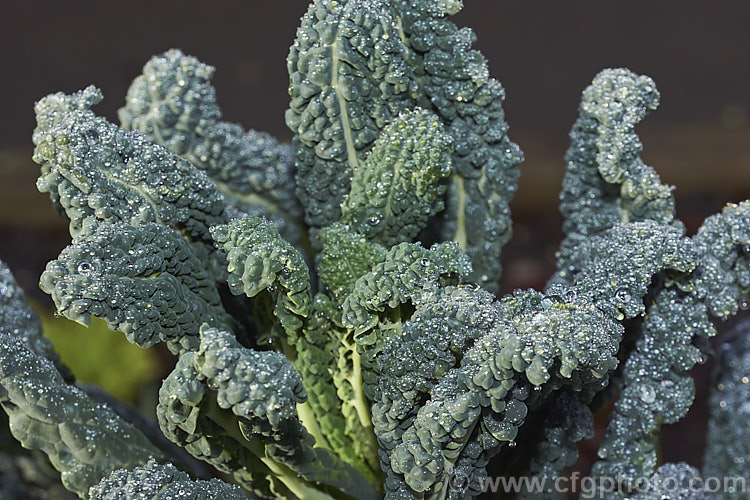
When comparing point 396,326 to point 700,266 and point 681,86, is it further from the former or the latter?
point 681,86

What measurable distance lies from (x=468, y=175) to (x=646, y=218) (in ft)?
0.40

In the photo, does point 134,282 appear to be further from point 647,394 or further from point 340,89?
point 647,394

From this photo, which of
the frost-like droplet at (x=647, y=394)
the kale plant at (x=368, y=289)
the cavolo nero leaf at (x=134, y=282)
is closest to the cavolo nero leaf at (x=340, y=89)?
the kale plant at (x=368, y=289)

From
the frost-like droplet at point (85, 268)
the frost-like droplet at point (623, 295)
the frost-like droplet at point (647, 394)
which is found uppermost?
the frost-like droplet at point (623, 295)

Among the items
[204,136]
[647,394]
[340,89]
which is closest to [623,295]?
[647,394]

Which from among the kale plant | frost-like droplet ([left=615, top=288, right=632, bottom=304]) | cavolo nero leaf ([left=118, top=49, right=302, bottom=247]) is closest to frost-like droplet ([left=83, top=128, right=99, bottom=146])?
the kale plant

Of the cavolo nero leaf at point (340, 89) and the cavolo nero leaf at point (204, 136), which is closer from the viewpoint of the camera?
the cavolo nero leaf at point (340, 89)

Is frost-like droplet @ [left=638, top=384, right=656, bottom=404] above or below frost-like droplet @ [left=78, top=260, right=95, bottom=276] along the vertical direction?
above

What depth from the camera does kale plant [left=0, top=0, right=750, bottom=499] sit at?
1.45 feet

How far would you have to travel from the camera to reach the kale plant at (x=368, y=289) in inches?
17.4

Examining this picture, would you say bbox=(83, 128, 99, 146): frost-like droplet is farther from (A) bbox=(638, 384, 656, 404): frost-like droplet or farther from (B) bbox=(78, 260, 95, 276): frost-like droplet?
(A) bbox=(638, 384, 656, 404): frost-like droplet

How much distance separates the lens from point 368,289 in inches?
18.9

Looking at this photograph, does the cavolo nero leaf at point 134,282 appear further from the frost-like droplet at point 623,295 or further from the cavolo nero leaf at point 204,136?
the frost-like droplet at point 623,295

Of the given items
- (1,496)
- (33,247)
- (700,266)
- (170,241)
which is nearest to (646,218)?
(700,266)
